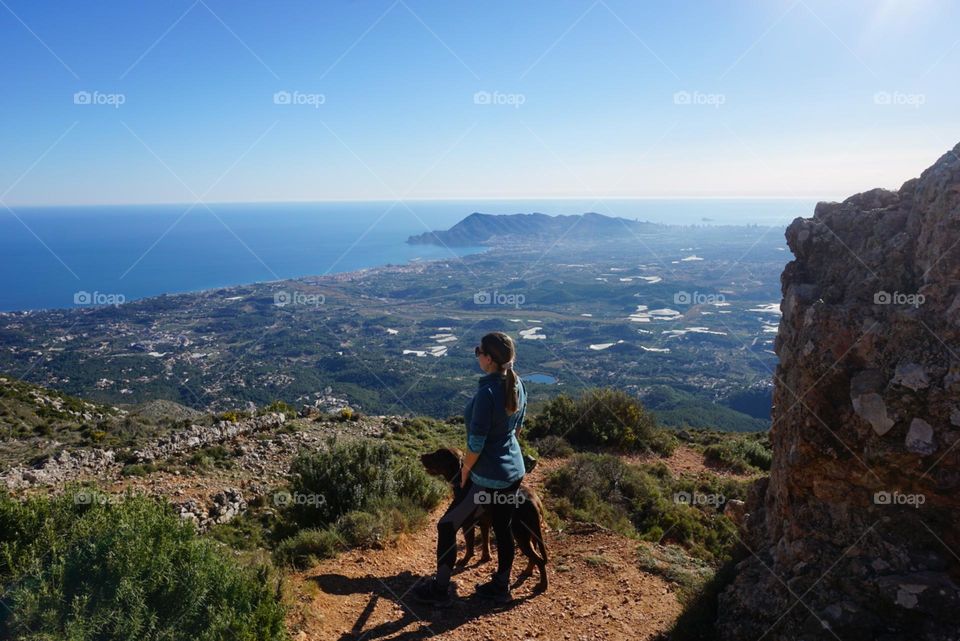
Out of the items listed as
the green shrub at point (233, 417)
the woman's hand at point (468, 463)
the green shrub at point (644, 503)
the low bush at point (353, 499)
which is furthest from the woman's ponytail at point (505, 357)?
the green shrub at point (233, 417)

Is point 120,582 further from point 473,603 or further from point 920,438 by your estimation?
point 920,438

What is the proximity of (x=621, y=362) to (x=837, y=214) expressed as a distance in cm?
6086

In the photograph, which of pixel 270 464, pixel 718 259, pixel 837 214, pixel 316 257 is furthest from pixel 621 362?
pixel 316 257

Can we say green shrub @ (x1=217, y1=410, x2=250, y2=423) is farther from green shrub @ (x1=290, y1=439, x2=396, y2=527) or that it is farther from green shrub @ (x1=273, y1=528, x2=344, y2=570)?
green shrub @ (x1=273, y1=528, x2=344, y2=570)

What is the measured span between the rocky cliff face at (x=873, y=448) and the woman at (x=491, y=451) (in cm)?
178

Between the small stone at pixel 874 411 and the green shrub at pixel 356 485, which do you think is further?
the green shrub at pixel 356 485

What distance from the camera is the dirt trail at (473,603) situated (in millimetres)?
4180

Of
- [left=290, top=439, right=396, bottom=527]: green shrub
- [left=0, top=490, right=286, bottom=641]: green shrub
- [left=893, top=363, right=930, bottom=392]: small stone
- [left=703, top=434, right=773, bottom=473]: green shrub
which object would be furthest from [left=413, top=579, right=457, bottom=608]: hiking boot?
[left=703, top=434, right=773, bottom=473]: green shrub

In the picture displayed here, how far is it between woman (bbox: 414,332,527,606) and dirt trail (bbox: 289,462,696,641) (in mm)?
348

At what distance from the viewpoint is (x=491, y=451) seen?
404 centimetres

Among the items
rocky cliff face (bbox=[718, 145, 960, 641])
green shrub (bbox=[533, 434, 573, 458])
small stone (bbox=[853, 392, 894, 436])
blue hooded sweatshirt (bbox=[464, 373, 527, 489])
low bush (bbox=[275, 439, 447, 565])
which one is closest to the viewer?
rocky cliff face (bbox=[718, 145, 960, 641])

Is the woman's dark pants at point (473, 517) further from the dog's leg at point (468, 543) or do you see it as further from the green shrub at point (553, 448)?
the green shrub at point (553, 448)

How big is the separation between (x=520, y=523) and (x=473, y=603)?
0.85m

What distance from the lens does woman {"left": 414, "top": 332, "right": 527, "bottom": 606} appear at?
12.9 ft
